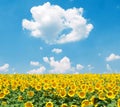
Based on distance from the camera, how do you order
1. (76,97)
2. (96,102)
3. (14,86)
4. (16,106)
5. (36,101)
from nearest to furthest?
(96,102)
(16,106)
(76,97)
(36,101)
(14,86)

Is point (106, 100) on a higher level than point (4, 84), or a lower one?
lower

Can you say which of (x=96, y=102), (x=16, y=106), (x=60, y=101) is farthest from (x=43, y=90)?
(x=96, y=102)

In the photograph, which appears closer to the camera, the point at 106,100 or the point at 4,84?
the point at 106,100

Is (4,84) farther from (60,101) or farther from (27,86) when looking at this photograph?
(60,101)

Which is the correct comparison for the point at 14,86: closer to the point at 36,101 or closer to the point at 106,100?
the point at 36,101

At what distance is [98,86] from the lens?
11.7m

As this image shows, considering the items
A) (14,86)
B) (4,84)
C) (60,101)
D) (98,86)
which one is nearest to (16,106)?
(60,101)

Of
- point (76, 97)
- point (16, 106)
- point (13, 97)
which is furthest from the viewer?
point (13, 97)

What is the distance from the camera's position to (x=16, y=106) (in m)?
9.98

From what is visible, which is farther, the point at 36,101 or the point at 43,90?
the point at 43,90

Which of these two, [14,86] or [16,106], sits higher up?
[14,86]

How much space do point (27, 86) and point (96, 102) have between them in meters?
5.20

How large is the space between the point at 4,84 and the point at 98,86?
4.38 meters

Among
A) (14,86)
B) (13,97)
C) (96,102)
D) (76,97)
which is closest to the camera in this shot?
(96,102)
